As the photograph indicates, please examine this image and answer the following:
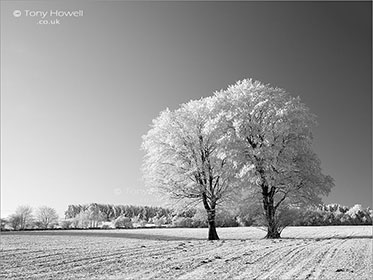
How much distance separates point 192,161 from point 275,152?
24.8ft

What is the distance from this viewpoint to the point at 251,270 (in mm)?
12281

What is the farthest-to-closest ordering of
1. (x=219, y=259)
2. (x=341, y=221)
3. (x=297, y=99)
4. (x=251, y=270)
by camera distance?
(x=341, y=221)
(x=297, y=99)
(x=219, y=259)
(x=251, y=270)

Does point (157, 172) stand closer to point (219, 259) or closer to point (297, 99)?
point (297, 99)

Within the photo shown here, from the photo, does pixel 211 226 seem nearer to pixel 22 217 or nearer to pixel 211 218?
pixel 211 218

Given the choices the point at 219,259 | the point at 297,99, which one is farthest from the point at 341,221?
the point at 219,259

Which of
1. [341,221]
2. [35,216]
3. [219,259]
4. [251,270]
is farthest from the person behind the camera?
[35,216]

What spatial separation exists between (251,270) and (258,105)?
20.0 metres

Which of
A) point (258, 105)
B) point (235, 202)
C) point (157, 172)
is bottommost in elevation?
point (235, 202)

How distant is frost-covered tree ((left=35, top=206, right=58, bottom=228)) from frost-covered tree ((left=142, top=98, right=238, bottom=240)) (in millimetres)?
117353

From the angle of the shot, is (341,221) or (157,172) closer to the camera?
(157,172)

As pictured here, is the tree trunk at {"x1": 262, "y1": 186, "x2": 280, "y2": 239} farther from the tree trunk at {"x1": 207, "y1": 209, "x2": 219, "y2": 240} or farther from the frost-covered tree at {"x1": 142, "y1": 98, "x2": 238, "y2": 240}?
the tree trunk at {"x1": 207, "y1": 209, "x2": 219, "y2": 240}

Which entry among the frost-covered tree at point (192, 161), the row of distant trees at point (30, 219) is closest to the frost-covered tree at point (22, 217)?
the row of distant trees at point (30, 219)

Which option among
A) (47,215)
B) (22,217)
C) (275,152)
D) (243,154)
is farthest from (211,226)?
(47,215)

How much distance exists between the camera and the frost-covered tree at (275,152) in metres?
29.1
